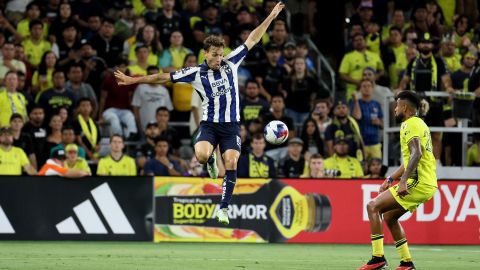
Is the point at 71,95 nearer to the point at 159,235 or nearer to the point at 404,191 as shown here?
the point at 159,235

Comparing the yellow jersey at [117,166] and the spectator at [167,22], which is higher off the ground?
the spectator at [167,22]

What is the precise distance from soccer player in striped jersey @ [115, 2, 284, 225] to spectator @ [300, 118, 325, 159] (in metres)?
6.19

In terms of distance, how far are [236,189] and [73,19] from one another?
592cm

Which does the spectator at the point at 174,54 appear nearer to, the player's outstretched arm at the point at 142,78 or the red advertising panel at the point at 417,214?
the red advertising panel at the point at 417,214

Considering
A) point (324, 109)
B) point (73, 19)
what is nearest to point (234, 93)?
point (324, 109)

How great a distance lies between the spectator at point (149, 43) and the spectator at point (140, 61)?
0.25 meters

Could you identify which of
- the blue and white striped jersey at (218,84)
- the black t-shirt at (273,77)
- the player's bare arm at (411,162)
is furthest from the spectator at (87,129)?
the player's bare arm at (411,162)

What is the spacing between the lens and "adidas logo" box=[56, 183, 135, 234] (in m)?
17.8

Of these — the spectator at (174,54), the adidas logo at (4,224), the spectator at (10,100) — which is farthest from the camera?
the spectator at (174,54)

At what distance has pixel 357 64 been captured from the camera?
73.6ft

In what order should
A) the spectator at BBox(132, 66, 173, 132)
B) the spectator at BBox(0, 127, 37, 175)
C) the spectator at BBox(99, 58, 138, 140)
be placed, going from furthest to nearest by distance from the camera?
1. the spectator at BBox(132, 66, 173, 132)
2. the spectator at BBox(99, 58, 138, 140)
3. the spectator at BBox(0, 127, 37, 175)

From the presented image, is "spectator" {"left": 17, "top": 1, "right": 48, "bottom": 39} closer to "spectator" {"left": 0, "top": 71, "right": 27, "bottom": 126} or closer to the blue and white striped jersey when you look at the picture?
"spectator" {"left": 0, "top": 71, "right": 27, "bottom": 126}

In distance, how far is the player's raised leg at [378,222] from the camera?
1199 centimetres

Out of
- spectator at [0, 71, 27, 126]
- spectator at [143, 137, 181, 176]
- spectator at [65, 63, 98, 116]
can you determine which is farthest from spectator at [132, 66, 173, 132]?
spectator at [0, 71, 27, 126]
